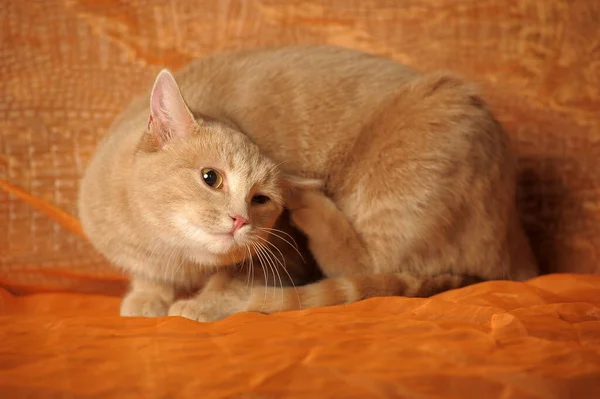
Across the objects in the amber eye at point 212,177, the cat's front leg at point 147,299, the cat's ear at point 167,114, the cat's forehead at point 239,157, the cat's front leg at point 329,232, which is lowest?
the cat's front leg at point 147,299

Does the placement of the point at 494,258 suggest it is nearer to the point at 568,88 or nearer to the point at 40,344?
the point at 568,88

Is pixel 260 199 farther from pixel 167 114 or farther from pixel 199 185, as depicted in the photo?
pixel 167 114

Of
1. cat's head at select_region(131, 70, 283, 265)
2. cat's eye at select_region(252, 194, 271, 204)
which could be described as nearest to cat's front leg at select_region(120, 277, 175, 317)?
cat's head at select_region(131, 70, 283, 265)

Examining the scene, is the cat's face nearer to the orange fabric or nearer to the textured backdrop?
the orange fabric

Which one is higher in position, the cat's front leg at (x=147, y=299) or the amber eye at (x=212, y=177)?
the amber eye at (x=212, y=177)

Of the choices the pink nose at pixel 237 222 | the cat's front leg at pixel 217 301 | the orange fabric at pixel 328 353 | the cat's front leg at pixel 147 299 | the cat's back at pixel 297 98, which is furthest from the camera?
the cat's back at pixel 297 98

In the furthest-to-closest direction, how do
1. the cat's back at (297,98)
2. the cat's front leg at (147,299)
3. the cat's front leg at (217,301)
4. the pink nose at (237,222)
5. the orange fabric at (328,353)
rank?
1. the cat's back at (297,98)
2. the cat's front leg at (147,299)
3. the cat's front leg at (217,301)
4. the pink nose at (237,222)
5. the orange fabric at (328,353)

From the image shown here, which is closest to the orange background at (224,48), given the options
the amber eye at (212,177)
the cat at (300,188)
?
the cat at (300,188)

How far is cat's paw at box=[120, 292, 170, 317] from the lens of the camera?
167 centimetres

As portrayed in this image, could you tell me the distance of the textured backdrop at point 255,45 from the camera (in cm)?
214

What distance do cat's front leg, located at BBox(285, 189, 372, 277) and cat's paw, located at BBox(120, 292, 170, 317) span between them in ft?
Result: 1.42

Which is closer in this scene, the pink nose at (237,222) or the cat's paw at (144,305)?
the pink nose at (237,222)

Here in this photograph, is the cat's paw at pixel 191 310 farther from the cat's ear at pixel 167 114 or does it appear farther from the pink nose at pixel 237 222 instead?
the cat's ear at pixel 167 114

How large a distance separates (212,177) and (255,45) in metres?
0.87
